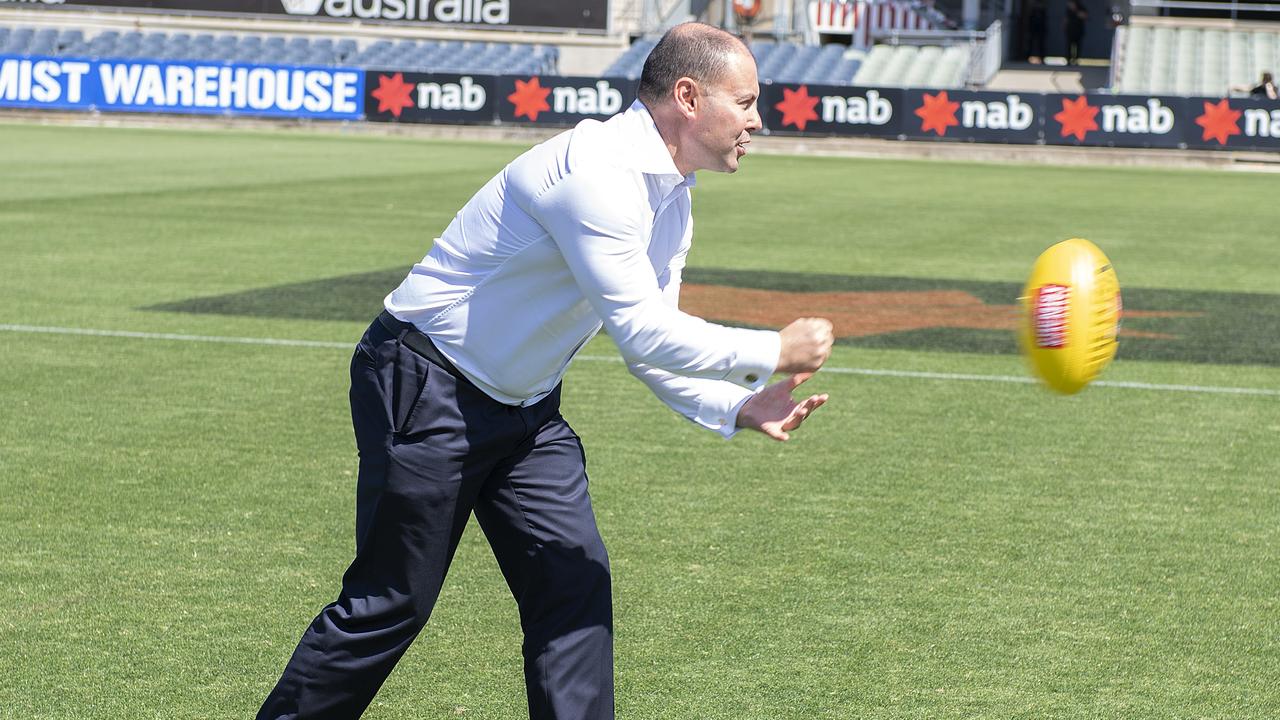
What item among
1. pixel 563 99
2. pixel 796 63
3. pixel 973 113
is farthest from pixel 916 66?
pixel 563 99

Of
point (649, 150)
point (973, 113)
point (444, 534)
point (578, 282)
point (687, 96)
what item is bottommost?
point (973, 113)

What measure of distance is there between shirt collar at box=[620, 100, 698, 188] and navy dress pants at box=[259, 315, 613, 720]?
654mm

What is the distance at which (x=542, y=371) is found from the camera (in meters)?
3.83

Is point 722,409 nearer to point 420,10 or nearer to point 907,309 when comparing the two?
point 907,309

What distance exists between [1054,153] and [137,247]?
24900 millimetres

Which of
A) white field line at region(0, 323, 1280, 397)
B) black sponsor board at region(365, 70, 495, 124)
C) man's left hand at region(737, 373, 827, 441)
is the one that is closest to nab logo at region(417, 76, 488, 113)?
black sponsor board at region(365, 70, 495, 124)

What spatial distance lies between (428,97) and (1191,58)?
2021 centimetres

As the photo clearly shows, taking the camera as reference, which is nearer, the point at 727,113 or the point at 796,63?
the point at 727,113

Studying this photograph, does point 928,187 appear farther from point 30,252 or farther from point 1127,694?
point 1127,694

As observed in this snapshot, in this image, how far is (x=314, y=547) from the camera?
6340 millimetres

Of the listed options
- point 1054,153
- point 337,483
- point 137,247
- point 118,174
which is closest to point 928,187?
point 1054,153

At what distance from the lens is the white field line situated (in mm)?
10247

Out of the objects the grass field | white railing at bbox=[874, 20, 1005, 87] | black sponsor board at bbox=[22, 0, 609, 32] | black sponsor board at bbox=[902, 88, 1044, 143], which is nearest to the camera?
the grass field

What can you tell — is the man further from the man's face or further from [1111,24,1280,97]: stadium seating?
[1111,24,1280,97]: stadium seating
